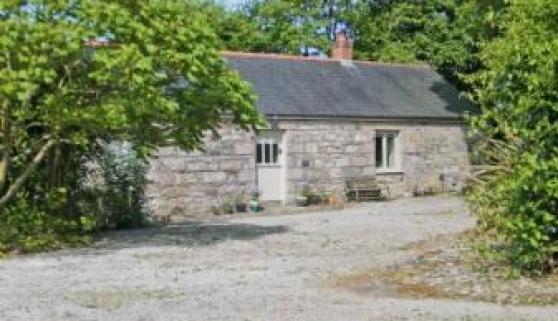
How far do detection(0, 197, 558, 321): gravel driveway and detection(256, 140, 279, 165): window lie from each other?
6.01 m

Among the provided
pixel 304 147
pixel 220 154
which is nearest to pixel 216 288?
pixel 220 154

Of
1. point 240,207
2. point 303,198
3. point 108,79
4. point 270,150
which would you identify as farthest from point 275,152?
point 108,79

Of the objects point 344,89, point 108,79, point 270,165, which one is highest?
point 344,89

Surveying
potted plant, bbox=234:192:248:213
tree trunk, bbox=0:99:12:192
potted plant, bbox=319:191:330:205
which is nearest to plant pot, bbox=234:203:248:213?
potted plant, bbox=234:192:248:213

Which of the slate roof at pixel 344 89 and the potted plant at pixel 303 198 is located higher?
the slate roof at pixel 344 89

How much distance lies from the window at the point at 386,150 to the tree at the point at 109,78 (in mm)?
14057

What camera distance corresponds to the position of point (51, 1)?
45.2 feet

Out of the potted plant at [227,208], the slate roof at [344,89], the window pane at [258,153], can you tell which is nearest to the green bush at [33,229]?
the potted plant at [227,208]

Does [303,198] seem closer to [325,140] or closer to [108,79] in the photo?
[325,140]

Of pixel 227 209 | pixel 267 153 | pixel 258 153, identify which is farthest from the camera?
pixel 267 153

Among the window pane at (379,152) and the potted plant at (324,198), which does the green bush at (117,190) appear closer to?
the potted plant at (324,198)

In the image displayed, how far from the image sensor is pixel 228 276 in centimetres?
1197

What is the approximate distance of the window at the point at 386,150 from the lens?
96.9 ft

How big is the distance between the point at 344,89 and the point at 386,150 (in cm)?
244
